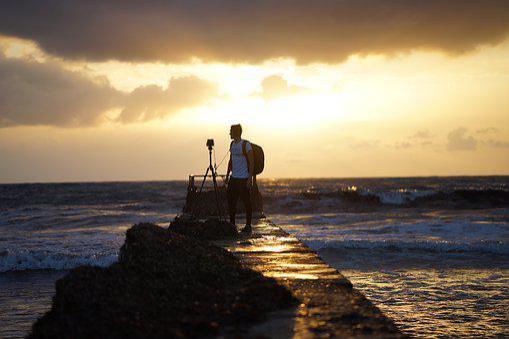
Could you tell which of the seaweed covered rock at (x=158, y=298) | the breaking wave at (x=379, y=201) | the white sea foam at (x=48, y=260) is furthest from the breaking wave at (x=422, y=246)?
the breaking wave at (x=379, y=201)

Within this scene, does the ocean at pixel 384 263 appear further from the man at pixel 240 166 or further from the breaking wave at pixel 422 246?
the man at pixel 240 166

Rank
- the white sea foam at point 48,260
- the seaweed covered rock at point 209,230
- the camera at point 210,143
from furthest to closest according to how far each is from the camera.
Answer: the white sea foam at point 48,260
the camera at point 210,143
the seaweed covered rock at point 209,230

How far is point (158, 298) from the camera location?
12.1 feet

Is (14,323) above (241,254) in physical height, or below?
below

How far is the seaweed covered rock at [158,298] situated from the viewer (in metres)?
3.09

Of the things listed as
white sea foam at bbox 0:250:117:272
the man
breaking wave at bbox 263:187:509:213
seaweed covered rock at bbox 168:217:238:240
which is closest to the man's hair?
the man

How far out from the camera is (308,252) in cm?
696

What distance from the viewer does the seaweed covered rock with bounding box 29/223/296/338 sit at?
3.09 m

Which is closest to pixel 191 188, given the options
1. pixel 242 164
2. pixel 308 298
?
pixel 242 164

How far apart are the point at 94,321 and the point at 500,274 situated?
32.9 feet

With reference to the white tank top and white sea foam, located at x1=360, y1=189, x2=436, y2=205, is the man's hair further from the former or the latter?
white sea foam, located at x1=360, y1=189, x2=436, y2=205

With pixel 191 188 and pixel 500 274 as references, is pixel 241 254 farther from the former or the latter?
pixel 191 188

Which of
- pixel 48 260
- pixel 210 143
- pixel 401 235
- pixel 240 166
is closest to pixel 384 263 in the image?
pixel 240 166

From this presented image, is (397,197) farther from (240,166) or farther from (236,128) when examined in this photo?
(236,128)
